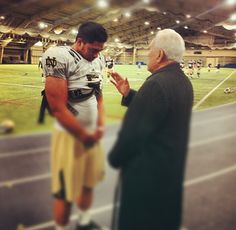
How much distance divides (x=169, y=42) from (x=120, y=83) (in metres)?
0.39

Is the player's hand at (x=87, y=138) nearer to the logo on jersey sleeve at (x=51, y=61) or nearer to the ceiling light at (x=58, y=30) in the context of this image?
the logo on jersey sleeve at (x=51, y=61)

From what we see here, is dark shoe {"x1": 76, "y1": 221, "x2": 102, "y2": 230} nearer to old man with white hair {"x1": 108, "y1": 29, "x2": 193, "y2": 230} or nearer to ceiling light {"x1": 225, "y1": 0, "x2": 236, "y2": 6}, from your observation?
old man with white hair {"x1": 108, "y1": 29, "x2": 193, "y2": 230}

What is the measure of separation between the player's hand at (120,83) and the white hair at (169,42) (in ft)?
0.93

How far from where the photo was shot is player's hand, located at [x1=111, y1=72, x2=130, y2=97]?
5.46 feet

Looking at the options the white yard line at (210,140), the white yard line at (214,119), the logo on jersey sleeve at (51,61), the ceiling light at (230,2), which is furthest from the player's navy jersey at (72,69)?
the white yard line at (214,119)

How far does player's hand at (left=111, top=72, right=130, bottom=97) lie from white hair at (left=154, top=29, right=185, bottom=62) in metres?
0.28

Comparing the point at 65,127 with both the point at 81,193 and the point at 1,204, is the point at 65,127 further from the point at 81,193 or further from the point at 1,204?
the point at 1,204

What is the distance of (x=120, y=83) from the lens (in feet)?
5.71

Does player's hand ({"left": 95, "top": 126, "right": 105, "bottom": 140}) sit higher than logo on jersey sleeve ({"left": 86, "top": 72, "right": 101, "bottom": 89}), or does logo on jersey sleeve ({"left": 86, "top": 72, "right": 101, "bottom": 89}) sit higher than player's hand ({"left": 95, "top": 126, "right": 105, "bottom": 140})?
logo on jersey sleeve ({"left": 86, "top": 72, "right": 101, "bottom": 89})

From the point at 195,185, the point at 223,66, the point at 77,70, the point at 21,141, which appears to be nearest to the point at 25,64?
the point at 21,141

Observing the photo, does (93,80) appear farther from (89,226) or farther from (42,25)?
(89,226)

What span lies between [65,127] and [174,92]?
A: 78 cm

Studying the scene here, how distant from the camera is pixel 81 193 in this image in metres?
1.11

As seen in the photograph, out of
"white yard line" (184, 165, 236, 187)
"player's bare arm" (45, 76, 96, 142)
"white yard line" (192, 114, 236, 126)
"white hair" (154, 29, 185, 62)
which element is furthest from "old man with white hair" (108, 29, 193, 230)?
"white yard line" (192, 114, 236, 126)
